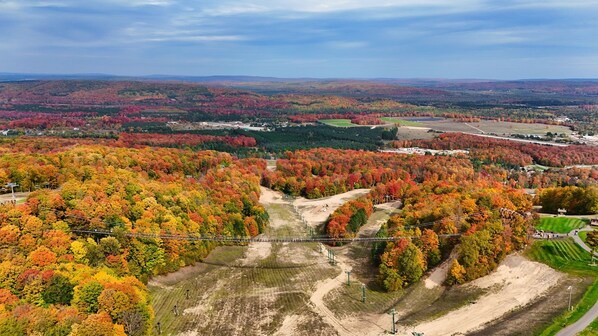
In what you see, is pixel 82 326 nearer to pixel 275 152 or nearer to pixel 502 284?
pixel 502 284

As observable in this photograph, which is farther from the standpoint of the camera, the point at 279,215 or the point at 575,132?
the point at 575,132

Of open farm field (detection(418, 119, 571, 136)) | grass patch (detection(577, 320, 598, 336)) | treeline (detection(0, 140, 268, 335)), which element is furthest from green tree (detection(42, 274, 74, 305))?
open farm field (detection(418, 119, 571, 136))

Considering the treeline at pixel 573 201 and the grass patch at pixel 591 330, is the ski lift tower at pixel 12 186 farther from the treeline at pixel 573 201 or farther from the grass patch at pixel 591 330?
the treeline at pixel 573 201

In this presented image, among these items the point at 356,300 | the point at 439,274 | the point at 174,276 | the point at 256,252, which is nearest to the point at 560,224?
the point at 439,274

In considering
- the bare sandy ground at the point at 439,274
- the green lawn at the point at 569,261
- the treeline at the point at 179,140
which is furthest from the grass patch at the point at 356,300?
the treeline at the point at 179,140

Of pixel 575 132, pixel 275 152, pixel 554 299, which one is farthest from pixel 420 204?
pixel 575 132

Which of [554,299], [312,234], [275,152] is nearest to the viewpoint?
[554,299]

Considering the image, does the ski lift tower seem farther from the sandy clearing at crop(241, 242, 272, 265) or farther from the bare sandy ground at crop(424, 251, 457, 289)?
the bare sandy ground at crop(424, 251, 457, 289)

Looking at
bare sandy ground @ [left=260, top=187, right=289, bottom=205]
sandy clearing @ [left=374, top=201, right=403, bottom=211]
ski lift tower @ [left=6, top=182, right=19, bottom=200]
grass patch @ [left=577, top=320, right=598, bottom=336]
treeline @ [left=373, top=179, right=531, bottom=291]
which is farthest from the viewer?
bare sandy ground @ [left=260, top=187, right=289, bottom=205]
